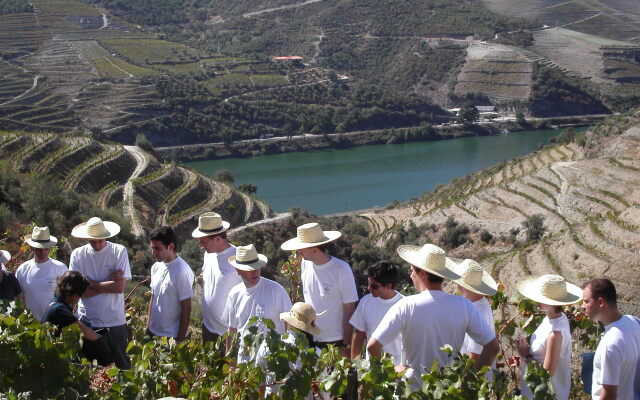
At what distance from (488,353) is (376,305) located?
803mm

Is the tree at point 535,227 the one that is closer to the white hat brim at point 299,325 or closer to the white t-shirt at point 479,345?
the white t-shirt at point 479,345

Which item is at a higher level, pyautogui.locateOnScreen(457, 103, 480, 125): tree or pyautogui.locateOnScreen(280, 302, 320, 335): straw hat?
pyautogui.locateOnScreen(280, 302, 320, 335): straw hat

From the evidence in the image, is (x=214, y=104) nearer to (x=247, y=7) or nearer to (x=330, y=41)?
(x=330, y=41)

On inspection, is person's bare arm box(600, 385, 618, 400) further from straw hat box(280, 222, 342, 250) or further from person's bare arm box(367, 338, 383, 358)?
straw hat box(280, 222, 342, 250)

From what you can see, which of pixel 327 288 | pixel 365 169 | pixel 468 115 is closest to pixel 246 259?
pixel 327 288

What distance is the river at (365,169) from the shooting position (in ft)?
140

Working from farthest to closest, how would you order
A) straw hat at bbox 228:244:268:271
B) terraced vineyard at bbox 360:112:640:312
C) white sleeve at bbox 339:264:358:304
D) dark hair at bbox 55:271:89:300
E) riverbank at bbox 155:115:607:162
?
riverbank at bbox 155:115:607:162, terraced vineyard at bbox 360:112:640:312, white sleeve at bbox 339:264:358:304, straw hat at bbox 228:244:268:271, dark hair at bbox 55:271:89:300

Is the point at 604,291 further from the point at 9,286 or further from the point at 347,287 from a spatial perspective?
the point at 9,286

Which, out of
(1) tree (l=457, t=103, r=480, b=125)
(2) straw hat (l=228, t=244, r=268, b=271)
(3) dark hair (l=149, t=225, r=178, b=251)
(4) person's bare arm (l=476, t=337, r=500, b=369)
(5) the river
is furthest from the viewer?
(1) tree (l=457, t=103, r=480, b=125)

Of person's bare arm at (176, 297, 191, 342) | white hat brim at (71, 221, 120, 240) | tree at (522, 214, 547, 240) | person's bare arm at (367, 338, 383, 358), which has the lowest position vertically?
tree at (522, 214, 547, 240)

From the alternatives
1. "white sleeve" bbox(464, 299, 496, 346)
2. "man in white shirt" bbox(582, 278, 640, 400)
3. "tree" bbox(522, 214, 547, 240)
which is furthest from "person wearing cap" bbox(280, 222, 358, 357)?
"tree" bbox(522, 214, 547, 240)

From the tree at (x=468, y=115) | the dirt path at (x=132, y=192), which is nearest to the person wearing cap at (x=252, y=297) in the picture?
the dirt path at (x=132, y=192)

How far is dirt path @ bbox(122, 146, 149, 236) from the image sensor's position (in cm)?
2208

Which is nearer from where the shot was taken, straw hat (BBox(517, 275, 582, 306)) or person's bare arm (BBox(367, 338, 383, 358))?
person's bare arm (BBox(367, 338, 383, 358))
